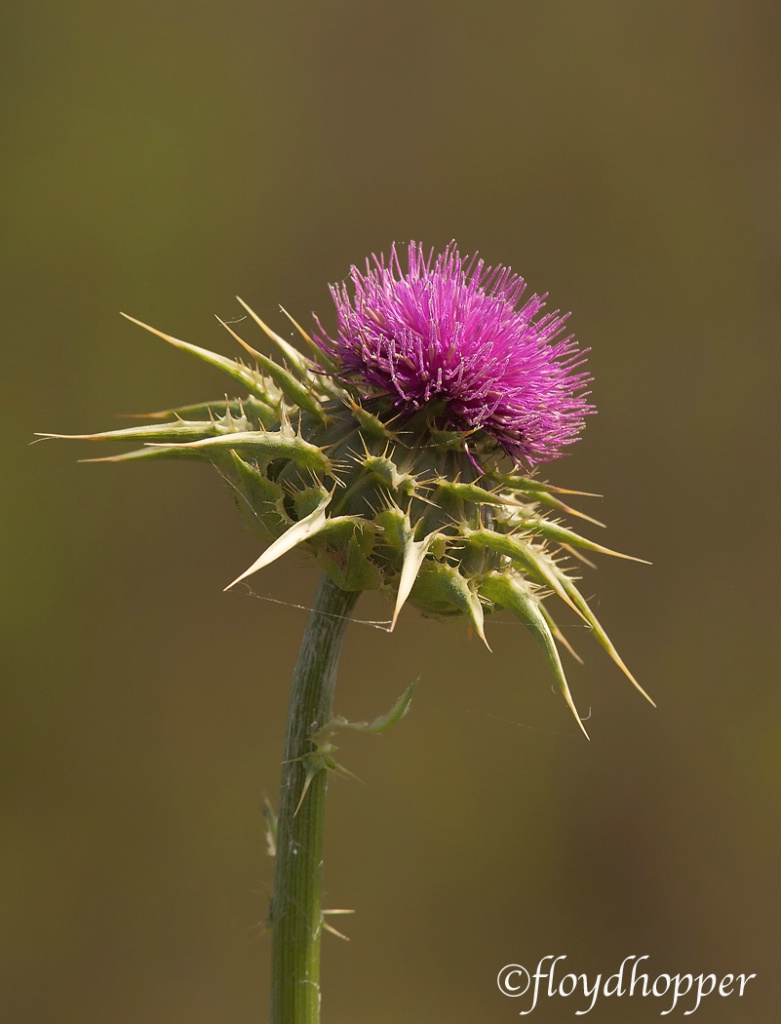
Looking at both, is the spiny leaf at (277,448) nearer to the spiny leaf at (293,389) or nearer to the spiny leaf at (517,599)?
the spiny leaf at (293,389)

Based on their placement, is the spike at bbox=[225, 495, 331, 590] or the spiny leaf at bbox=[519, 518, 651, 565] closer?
the spike at bbox=[225, 495, 331, 590]

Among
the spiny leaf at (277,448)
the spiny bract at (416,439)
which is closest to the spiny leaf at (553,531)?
the spiny bract at (416,439)

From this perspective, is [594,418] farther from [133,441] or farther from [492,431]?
[133,441]

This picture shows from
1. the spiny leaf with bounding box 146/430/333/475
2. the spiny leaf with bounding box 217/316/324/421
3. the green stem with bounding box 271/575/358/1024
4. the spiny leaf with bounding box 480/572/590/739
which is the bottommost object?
the green stem with bounding box 271/575/358/1024

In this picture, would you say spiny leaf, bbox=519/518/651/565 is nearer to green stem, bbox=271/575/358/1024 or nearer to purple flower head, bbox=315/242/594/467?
purple flower head, bbox=315/242/594/467

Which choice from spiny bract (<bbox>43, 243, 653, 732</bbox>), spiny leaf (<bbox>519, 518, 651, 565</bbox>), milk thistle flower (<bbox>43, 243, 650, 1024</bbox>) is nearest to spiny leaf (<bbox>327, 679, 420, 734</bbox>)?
milk thistle flower (<bbox>43, 243, 650, 1024</bbox>)

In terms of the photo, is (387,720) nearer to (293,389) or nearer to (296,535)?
(296,535)

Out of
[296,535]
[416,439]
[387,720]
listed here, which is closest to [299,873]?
[387,720]

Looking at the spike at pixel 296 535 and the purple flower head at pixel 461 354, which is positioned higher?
the purple flower head at pixel 461 354

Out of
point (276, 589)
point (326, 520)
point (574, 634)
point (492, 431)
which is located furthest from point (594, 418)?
point (326, 520)
